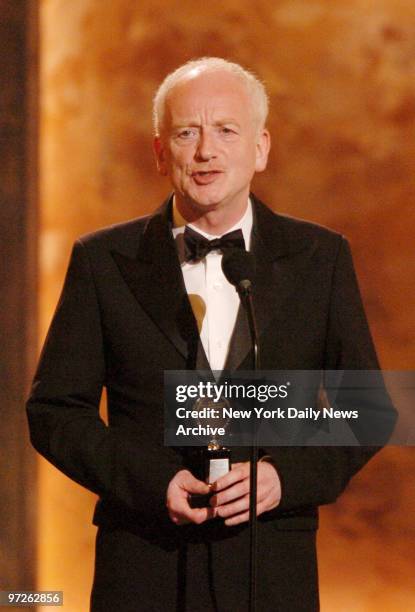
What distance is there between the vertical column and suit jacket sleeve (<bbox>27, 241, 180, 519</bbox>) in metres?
0.77

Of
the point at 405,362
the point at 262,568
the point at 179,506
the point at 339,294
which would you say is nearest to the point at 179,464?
the point at 179,506

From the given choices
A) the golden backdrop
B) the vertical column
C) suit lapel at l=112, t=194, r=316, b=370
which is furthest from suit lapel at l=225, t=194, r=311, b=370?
the vertical column

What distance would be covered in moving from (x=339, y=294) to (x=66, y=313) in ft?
1.48

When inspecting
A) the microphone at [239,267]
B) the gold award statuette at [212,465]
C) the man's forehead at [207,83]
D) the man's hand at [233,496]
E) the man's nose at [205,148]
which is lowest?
the man's hand at [233,496]

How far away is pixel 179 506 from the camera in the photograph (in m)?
1.47

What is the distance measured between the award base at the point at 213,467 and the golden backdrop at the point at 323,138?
2.60ft

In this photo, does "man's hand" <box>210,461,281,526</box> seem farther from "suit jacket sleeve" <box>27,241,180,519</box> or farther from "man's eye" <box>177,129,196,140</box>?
"man's eye" <box>177,129,196,140</box>

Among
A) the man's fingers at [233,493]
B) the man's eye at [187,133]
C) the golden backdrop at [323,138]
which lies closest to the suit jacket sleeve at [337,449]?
the man's fingers at [233,493]

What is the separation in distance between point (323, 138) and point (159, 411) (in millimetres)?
855

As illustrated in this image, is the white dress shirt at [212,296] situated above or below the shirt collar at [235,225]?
below

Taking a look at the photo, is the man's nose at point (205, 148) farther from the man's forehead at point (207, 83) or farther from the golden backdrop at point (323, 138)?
Result: the golden backdrop at point (323, 138)

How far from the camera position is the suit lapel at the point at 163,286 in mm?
1604

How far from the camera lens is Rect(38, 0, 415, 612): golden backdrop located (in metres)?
2.16

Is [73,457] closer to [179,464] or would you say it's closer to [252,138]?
[179,464]
